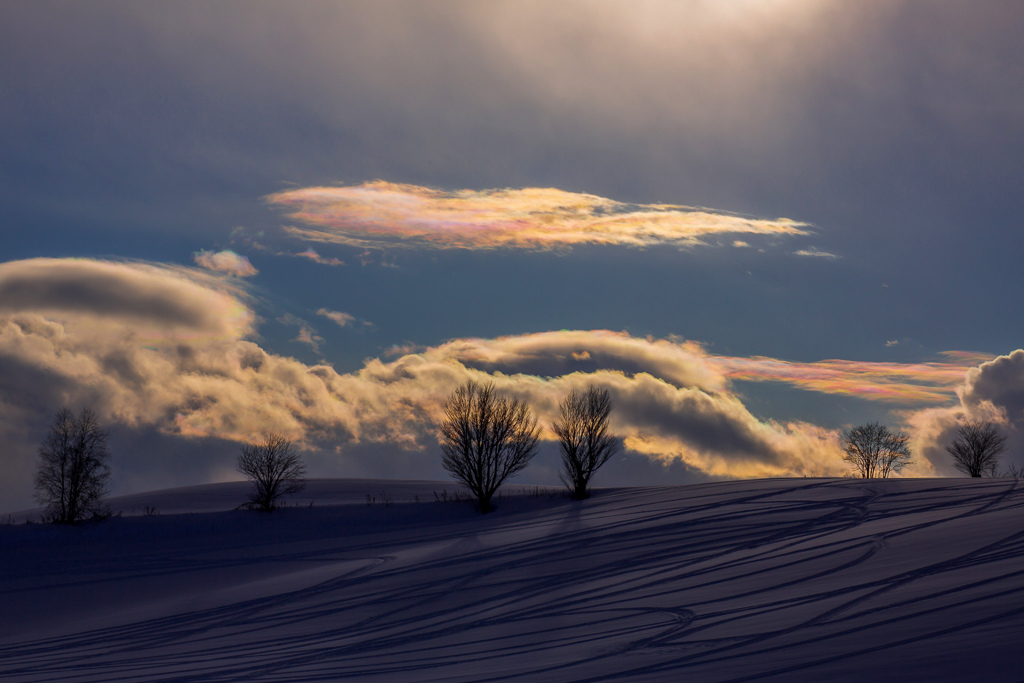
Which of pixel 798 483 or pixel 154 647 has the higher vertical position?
pixel 798 483

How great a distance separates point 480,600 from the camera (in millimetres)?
12969

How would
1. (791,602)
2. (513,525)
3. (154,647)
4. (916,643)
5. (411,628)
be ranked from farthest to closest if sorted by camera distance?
(513,525) < (154,647) < (411,628) < (791,602) < (916,643)

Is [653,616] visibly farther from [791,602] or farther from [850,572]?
[850,572]

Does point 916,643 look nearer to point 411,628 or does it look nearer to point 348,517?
point 411,628

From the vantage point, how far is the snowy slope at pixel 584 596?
7223 millimetres

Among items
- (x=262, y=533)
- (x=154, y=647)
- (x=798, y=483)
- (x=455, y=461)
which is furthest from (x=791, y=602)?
(x=455, y=461)

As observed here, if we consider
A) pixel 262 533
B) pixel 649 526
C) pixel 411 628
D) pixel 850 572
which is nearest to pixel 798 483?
pixel 649 526

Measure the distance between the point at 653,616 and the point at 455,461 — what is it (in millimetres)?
26284

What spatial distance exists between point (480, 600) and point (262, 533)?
18786 mm

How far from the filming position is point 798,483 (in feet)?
73.3

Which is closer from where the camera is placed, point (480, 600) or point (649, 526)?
point (480, 600)

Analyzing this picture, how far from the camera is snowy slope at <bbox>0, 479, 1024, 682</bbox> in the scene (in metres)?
7.22

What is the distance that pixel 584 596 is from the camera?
11930 millimetres

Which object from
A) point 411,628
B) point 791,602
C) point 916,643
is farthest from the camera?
point 411,628
